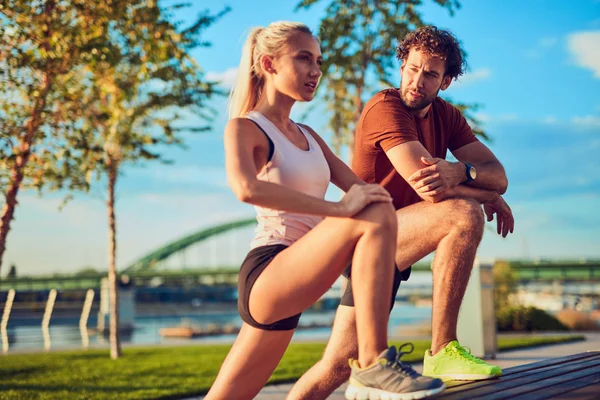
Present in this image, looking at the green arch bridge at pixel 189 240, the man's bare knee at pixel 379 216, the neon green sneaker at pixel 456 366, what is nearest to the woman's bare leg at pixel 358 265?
the man's bare knee at pixel 379 216

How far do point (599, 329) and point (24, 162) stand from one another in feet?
48.5

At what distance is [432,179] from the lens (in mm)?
2582

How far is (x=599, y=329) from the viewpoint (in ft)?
54.6

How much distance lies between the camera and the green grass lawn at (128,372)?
6.00 m

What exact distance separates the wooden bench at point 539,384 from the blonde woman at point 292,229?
317 mm

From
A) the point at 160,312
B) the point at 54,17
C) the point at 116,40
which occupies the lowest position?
the point at 160,312

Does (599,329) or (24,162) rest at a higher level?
(24,162)

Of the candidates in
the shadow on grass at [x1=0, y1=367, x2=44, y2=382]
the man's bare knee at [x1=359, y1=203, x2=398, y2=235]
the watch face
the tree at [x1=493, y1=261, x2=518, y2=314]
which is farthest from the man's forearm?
the tree at [x1=493, y1=261, x2=518, y2=314]

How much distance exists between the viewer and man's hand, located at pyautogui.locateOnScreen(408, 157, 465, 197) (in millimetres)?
2584

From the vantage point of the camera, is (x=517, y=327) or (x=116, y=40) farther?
(x=517, y=327)

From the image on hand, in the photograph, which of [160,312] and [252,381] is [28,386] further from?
[160,312]

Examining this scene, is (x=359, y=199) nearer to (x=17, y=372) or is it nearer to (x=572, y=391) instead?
(x=572, y=391)

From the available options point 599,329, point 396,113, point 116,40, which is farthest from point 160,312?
point 396,113

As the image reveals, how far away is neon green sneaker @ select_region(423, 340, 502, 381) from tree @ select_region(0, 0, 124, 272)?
12.7 feet
